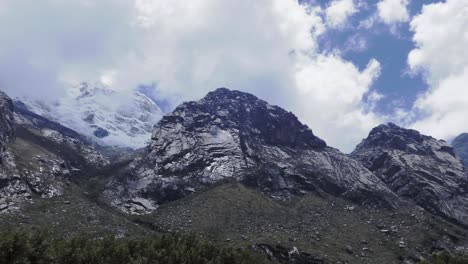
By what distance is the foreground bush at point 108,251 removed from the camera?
306ft

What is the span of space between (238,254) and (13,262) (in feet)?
196

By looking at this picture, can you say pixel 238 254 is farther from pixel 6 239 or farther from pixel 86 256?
pixel 6 239

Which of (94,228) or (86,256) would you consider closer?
(86,256)

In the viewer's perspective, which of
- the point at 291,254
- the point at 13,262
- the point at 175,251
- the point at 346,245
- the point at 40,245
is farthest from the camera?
the point at 346,245

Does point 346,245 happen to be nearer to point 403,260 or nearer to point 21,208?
point 403,260

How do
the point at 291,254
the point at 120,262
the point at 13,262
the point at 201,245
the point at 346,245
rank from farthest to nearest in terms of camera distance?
the point at 346,245 → the point at 291,254 → the point at 201,245 → the point at 120,262 → the point at 13,262

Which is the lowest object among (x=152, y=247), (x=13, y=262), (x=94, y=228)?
(x=13, y=262)

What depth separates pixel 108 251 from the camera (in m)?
110

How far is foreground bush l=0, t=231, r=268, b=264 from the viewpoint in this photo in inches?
3666

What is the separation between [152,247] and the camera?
118 metres

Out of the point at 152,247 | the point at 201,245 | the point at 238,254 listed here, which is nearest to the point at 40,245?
the point at 152,247

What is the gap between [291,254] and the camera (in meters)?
184

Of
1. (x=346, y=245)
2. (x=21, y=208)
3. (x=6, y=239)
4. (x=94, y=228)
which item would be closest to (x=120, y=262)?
(x=6, y=239)

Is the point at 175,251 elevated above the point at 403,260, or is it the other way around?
the point at 403,260
